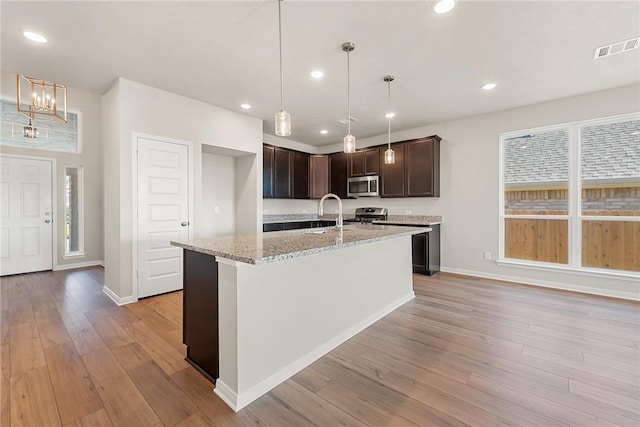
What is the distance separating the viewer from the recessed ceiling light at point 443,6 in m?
2.02

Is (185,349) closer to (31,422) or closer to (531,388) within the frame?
(31,422)

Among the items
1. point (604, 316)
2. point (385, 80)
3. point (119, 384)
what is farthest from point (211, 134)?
point (604, 316)

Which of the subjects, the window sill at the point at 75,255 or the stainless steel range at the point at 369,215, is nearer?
the window sill at the point at 75,255

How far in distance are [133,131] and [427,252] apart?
15.0ft

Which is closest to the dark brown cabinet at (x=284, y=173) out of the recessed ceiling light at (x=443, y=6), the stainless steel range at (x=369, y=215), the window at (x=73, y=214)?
the stainless steel range at (x=369, y=215)

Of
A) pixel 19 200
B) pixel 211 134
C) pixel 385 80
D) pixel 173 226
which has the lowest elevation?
pixel 173 226

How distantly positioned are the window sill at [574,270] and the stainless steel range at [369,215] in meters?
2.12

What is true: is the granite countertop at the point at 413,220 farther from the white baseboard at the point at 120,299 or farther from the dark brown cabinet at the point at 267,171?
the white baseboard at the point at 120,299

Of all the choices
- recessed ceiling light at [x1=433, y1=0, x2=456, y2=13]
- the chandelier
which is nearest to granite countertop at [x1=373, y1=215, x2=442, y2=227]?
recessed ceiling light at [x1=433, y1=0, x2=456, y2=13]

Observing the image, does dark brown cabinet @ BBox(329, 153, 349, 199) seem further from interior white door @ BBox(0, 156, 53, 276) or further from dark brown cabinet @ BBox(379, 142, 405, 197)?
interior white door @ BBox(0, 156, 53, 276)

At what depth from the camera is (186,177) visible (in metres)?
3.89

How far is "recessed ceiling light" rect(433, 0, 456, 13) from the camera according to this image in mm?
2021

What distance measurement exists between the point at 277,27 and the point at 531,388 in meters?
3.25

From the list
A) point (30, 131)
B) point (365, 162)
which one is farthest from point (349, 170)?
point (30, 131)
